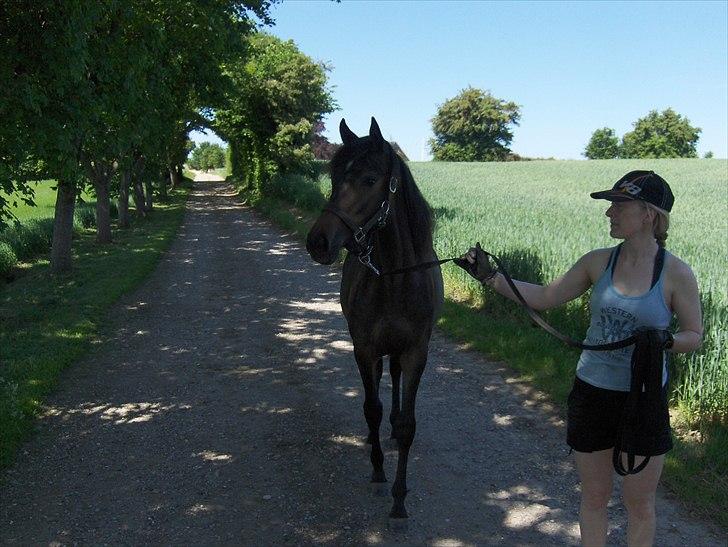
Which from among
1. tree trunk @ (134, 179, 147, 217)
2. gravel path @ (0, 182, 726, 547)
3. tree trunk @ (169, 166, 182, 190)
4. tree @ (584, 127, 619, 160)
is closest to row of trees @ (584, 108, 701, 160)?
tree @ (584, 127, 619, 160)

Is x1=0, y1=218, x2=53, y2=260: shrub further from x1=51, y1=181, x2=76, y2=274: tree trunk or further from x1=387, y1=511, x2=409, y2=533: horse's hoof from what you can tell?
x1=387, y1=511, x2=409, y2=533: horse's hoof

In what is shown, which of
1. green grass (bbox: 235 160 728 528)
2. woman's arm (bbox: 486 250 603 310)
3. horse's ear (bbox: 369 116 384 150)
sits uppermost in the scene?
horse's ear (bbox: 369 116 384 150)

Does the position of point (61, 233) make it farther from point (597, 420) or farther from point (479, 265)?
point (597, 420)

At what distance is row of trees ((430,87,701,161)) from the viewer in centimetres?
9038

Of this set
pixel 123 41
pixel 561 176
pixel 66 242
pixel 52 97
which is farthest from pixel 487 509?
pixel 561 176

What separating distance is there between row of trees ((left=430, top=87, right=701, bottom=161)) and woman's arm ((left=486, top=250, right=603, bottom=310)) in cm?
8954

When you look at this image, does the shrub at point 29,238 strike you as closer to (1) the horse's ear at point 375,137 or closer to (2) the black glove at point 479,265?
(1) the horse's ear at point 375,137

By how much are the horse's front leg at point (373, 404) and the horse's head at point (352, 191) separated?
109 centimetres

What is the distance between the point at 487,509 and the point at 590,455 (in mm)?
1271

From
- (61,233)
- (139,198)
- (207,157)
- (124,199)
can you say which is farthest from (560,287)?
Answer: (207,157)

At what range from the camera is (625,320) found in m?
2.51

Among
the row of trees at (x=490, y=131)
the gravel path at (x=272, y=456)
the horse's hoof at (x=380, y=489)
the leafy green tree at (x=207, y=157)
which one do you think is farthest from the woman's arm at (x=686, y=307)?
the leafy green tree at (x=207, y=157)

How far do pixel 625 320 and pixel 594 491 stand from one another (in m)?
0.91

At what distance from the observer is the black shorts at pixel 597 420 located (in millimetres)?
2568
